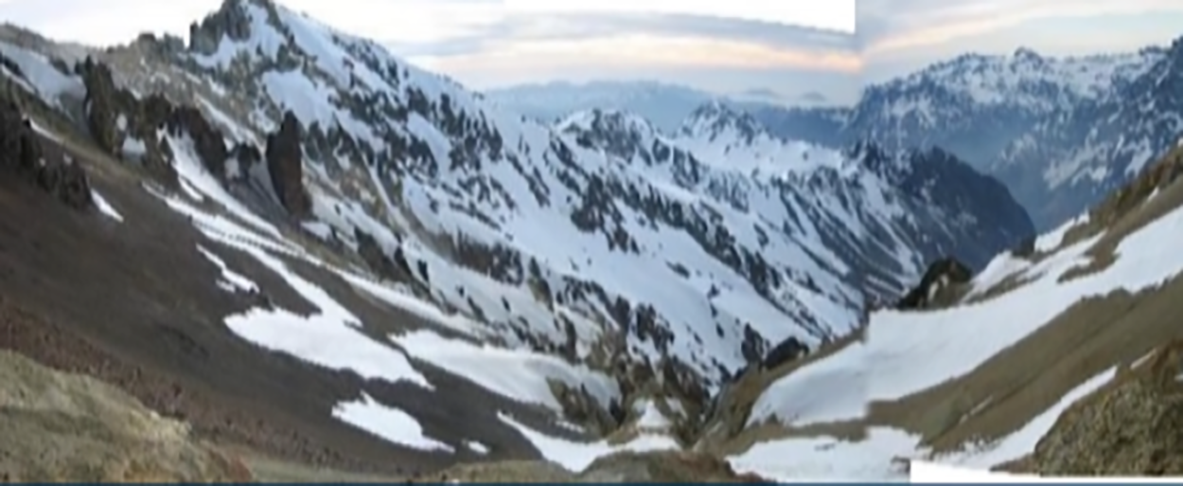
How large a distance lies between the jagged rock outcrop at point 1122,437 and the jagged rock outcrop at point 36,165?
1025 inches

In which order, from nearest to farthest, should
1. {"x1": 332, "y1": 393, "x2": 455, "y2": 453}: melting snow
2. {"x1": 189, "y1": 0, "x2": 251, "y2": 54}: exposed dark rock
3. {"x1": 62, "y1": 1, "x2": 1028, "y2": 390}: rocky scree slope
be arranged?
{"x1": 332, "y1": 393, "x2": 455, "y2": 453}: melting snow
{"x1": 62, "y1": 1, "x2": 1028, "y2": 390}: rocky scree slope
{"x1": 189, "y1": 0, "x2": 251, "y2": 54}: exposed dark rock

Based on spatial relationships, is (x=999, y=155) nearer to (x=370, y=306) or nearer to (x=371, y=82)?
(x=370, y=306)

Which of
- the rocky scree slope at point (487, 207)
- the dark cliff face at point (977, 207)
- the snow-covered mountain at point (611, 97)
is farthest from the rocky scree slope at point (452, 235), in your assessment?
the snow-covered mountain at point (611, 97)

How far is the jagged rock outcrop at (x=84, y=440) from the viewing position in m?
6.28

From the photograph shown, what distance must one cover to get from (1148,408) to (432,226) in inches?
2992

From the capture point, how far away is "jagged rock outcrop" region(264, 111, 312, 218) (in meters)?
57.1

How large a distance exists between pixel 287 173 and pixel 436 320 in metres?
14.5

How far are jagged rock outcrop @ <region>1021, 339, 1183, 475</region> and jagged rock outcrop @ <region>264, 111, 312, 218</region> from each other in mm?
45983

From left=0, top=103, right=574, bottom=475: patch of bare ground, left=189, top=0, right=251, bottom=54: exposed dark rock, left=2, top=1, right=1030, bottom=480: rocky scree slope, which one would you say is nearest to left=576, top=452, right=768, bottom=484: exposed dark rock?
left=2, top=1, right=1030, bottom=480: rocky scree slope

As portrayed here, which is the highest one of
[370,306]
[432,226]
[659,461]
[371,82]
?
[371,82]

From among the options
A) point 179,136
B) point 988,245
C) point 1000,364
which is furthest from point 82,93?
point 988,245

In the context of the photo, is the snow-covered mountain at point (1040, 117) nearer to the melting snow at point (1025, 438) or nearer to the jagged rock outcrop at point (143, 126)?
the melting snow at point (1025, 438)

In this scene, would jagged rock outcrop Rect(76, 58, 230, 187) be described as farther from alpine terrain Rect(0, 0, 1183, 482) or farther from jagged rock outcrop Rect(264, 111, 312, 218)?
jagged rock outcrop Rect(264, 111, 312, 218)

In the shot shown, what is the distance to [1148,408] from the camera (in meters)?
11.5
